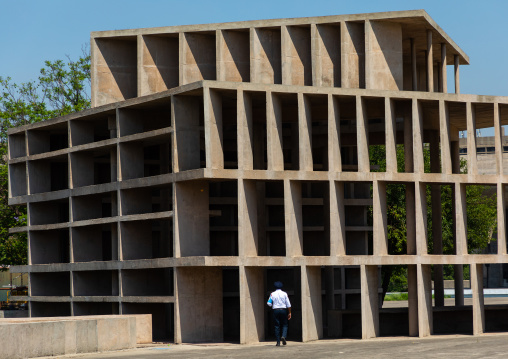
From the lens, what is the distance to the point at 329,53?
36.0 meters

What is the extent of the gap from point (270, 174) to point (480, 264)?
29.2 ft

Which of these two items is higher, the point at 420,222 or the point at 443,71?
the point at 443,71

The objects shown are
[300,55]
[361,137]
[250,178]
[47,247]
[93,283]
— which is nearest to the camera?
[250,178]

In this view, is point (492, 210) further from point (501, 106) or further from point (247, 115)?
point (247, 115)

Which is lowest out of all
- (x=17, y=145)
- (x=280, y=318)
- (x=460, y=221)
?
(x=280, y=318)

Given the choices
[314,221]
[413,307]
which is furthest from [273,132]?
[314,221]

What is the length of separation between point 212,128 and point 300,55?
21.6 feet

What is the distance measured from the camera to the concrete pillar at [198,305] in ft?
105

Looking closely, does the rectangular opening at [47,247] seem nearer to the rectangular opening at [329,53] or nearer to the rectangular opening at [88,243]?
the rectangular opening at [88,243]

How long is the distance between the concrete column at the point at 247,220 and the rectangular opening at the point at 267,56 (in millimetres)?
6018

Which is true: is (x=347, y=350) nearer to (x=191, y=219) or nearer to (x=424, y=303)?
(x=424, y=303)

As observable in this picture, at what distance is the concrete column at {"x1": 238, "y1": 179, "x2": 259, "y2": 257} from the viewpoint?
31347 mm

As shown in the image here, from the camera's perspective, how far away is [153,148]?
41.2 m

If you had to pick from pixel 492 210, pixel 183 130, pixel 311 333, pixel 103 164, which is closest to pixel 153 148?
pixel 103 164
